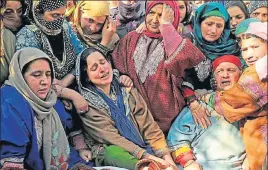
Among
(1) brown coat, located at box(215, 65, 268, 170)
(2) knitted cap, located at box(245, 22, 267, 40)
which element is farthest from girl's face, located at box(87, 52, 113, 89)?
(2) knitted cap, located at box(245, 22, 267, 40)

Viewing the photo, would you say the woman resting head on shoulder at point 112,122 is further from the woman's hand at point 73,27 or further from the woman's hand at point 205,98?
the woman's hand at point 205,98

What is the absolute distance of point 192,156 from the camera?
2662mm

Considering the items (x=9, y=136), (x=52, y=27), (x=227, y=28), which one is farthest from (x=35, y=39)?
(x=227, y=28)

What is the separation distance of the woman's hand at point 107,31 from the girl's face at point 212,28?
1.58ft

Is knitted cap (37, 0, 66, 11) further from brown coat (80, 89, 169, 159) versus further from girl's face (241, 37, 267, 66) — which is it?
girl's face (241, 37, 267, 66)

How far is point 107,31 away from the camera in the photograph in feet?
8.80

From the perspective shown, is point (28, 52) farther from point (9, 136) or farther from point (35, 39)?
point (9, 136)

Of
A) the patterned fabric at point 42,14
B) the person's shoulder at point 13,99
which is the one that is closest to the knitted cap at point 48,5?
the patterned fabric at point 42,14

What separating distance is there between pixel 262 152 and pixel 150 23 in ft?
2.75

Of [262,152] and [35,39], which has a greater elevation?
[35,39]

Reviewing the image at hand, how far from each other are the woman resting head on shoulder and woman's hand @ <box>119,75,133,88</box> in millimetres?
29

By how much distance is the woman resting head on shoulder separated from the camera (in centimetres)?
255

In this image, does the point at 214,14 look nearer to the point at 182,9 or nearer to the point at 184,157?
the point at 182,9

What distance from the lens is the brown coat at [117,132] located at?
2564 mm
